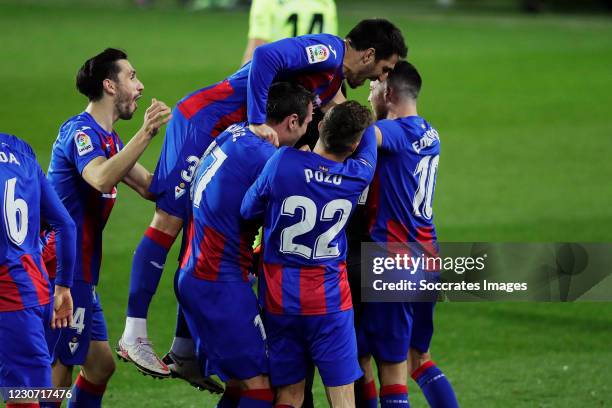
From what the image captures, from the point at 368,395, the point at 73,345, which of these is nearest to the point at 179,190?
the point at 73,345

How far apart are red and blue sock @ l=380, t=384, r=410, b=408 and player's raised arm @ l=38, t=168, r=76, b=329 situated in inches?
72.3

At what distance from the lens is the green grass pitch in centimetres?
816

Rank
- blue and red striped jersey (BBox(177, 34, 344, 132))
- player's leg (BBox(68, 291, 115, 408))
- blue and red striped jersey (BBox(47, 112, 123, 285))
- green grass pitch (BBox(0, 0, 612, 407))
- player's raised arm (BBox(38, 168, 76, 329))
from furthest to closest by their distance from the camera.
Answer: green grass pitch (BBox(0, 0, 612, 407)) < player's leg (BBox(68, 291, 115, 408)) < blue and red striped jersey (BBox(47, 112, 123, 285)) < blue and red striped jersey (BBox(177, 34, 344, 132)) < player's raised arm (BBox(38, 168, 76, 329))

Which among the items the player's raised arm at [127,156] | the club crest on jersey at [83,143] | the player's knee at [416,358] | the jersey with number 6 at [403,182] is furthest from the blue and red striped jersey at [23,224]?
the player's knee at [416,358]

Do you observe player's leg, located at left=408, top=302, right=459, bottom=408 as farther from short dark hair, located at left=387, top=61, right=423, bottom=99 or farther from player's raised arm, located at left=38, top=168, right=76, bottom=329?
player's raised arm, located at left=38, top=168, right=76, bottom=329

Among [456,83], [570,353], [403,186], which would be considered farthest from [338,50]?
[456,83]

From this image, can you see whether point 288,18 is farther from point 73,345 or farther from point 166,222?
point 73,345

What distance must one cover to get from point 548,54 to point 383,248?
21.1 metres

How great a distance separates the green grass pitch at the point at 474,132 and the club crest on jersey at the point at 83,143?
2037 mm

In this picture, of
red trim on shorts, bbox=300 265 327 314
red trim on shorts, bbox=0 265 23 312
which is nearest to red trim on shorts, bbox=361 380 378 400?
red trim on shorts, bbox=300 265 327 314

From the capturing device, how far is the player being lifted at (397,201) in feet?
20.2

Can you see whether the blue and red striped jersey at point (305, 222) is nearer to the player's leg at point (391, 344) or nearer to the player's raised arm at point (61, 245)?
the player's leg at point (391, 344)

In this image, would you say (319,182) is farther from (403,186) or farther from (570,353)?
(570,353)

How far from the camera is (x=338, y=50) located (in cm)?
614
